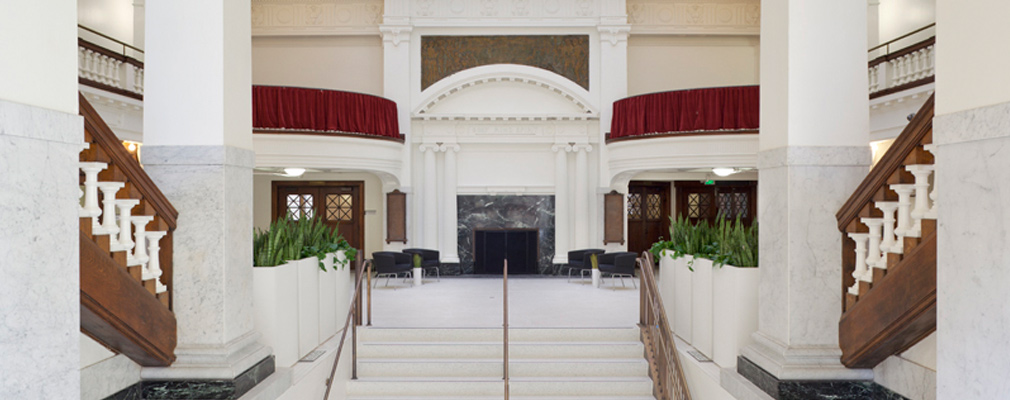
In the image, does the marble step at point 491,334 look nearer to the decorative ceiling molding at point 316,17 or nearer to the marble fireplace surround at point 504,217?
the marble fireplace surround at point 504,217

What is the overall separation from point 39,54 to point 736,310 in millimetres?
4731

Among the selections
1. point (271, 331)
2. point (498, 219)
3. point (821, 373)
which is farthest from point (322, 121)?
point (821, 373)

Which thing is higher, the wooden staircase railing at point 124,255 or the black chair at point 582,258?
the wooden staircase railing at point 124,255

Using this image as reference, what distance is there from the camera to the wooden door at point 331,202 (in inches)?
571

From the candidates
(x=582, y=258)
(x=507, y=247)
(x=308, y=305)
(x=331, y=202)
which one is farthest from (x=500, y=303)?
(x=331, y=202)

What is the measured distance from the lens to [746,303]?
5.09 metres

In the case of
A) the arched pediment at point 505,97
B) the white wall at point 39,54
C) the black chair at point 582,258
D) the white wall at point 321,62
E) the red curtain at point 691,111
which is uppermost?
the white wall at point 321,62

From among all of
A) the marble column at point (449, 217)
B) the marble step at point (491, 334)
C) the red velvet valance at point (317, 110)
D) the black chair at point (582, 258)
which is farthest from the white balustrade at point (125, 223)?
the marble column at point (449, 217)

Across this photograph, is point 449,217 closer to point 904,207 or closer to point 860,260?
point 860,260

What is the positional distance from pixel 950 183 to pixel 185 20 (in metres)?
4.61

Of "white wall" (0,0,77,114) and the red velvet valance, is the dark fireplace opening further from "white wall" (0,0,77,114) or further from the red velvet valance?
"white wall" (0,0,77,114)

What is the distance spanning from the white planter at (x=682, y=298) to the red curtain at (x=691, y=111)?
5.15 metres

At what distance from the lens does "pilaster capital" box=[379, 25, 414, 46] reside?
13.1m

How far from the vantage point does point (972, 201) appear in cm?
267
